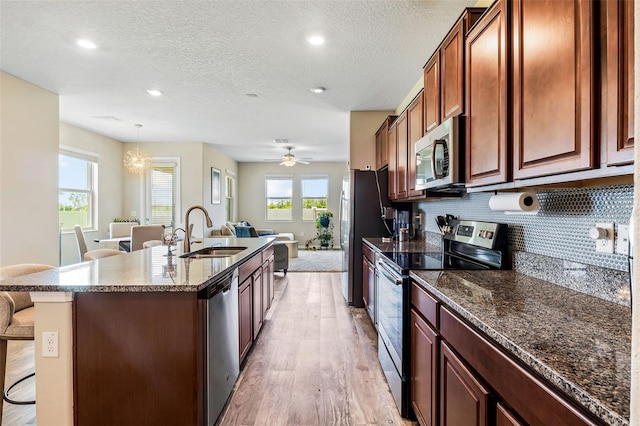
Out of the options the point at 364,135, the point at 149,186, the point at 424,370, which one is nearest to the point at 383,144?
the point at 364,135

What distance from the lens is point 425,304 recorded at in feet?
5.56

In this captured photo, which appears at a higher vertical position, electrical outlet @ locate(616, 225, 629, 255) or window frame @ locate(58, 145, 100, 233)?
window frame @ locate(58, 145, 100, 233)

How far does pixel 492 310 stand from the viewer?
3.93 ft

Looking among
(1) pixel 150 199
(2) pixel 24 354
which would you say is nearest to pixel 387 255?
(2) pixel 24 354

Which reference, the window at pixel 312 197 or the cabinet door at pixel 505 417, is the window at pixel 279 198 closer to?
the window at pixel 312 197

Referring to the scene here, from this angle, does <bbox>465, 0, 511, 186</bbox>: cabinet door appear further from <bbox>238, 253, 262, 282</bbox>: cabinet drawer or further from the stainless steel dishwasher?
<bbox>238, 253, 262, 282</bbox>: cabinet drawer

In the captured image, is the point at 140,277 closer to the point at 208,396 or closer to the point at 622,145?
the point at 208,396

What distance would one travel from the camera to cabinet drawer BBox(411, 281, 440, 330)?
1.56m

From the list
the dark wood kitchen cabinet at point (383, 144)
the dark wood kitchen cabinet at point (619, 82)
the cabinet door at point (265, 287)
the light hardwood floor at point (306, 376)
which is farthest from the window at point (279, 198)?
the dark wood kitchen cabinet at point (619, 82)

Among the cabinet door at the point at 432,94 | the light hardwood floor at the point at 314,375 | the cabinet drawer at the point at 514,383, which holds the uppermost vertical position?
the cabinet door at the point at 432,94

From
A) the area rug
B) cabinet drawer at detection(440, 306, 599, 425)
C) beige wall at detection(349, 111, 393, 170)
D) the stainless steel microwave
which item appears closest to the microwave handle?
the stainless steel microwave

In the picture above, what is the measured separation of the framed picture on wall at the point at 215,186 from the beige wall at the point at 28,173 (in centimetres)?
364

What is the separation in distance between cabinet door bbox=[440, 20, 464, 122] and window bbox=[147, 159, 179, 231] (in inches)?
247

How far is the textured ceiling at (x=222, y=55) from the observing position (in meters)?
2.42
